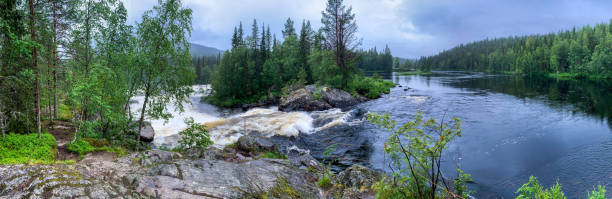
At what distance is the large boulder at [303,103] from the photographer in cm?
2994

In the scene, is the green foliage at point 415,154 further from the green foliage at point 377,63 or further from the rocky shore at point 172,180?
the green foliage at point 377,63

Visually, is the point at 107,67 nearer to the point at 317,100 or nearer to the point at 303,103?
the point at 303,103

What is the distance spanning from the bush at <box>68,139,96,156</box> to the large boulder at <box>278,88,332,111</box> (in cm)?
2008

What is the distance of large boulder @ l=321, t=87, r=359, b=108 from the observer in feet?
105

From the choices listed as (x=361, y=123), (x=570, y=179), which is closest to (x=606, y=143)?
(x=570, y=179)

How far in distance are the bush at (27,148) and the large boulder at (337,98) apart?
24.1m

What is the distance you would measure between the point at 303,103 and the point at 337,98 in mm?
4886

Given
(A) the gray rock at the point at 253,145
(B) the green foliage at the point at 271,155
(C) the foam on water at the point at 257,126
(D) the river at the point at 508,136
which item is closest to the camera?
(D) the river at the point at 508,136

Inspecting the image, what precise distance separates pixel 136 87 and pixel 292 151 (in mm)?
8197

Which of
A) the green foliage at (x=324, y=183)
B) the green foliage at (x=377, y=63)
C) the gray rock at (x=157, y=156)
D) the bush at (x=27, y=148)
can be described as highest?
the green foliage at (x=377, y=63)

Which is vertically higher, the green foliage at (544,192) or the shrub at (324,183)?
the green foliage at (544,192)

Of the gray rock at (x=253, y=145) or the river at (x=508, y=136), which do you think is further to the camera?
the gray rock at (x=253, y=145)

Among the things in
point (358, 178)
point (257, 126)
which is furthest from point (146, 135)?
point (358, 178)

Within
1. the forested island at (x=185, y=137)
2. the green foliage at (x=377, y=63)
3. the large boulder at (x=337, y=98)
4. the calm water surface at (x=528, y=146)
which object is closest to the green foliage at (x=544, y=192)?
the forested island at (x=185, y=137)
